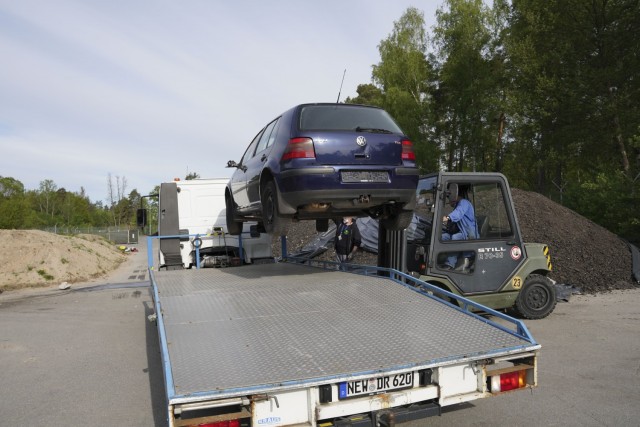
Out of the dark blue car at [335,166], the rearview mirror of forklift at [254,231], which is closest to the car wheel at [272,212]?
the dark blue car at [335,166]

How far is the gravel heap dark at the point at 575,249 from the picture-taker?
1048 cm

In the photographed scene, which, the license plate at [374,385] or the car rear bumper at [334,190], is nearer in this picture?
the license plate at [374,385]

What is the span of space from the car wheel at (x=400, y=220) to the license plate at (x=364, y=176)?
63 centimetres

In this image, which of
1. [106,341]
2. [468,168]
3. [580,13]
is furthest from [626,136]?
[106,341]

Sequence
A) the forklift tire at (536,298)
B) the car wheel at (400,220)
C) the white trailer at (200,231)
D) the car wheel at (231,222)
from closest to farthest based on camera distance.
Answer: the car wheel at (400,220) < the forklift tire at (536,298) < the car wheel at (231,222) < the white trailer at (200,231)

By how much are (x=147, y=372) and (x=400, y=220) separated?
138 inches

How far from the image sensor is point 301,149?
4.58 metres

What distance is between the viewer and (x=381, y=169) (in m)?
4.71

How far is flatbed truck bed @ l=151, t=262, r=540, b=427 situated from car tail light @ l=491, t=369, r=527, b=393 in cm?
2

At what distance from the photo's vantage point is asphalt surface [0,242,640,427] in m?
3.98

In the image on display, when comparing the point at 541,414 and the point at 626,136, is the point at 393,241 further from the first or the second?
the point at 626,136

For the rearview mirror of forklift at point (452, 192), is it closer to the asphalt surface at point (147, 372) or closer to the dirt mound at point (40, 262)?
the asphalt surface at point (147, 372)

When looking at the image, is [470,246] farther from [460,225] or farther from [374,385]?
[374,385]

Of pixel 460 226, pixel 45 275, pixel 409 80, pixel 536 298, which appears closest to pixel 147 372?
pixel 460 226
